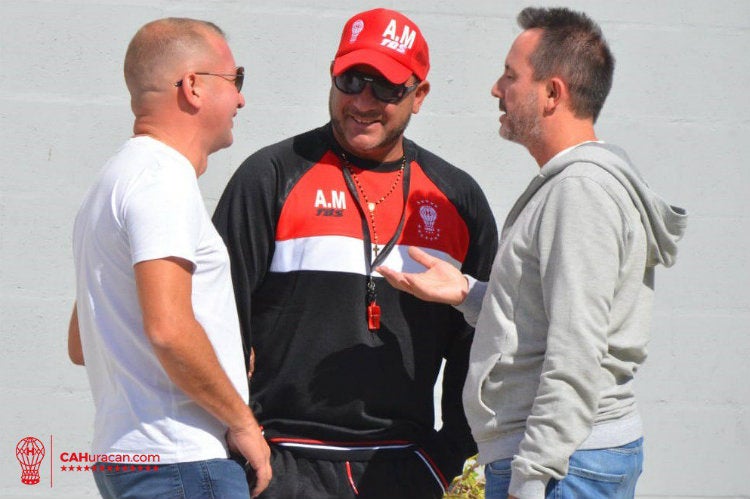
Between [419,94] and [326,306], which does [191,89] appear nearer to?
[326,306]

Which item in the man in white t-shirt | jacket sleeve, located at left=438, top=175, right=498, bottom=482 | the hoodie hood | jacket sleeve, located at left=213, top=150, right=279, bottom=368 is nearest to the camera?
the man in white t-shirt

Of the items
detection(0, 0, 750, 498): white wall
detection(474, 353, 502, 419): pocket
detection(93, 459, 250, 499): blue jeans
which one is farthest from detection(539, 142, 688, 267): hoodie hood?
detection(0, 0, 750, 498): white wall

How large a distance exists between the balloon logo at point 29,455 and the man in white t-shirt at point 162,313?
1.70 meters

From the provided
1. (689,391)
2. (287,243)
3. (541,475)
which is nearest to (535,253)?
(541,475)

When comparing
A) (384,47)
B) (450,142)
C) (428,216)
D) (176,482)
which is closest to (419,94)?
(384,47)

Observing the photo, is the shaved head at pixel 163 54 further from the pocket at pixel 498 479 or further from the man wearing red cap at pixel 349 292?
the pocket at pixel 498 479

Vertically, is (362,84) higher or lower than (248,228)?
higher

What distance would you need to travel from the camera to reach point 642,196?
93.7 inches

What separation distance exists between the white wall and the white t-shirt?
1.67 m

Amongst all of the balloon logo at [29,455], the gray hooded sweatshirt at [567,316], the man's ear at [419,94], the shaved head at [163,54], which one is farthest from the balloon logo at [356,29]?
the balloon logo at [29,455]

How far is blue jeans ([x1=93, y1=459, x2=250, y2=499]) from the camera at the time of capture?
2.14 meters

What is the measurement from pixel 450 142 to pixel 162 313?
7.17 feet

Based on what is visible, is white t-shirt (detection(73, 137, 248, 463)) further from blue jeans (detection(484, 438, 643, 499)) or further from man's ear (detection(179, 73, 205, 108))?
blue jeans (detection(484, 438, 643, 499))

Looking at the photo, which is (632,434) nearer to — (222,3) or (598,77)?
(598,77)
